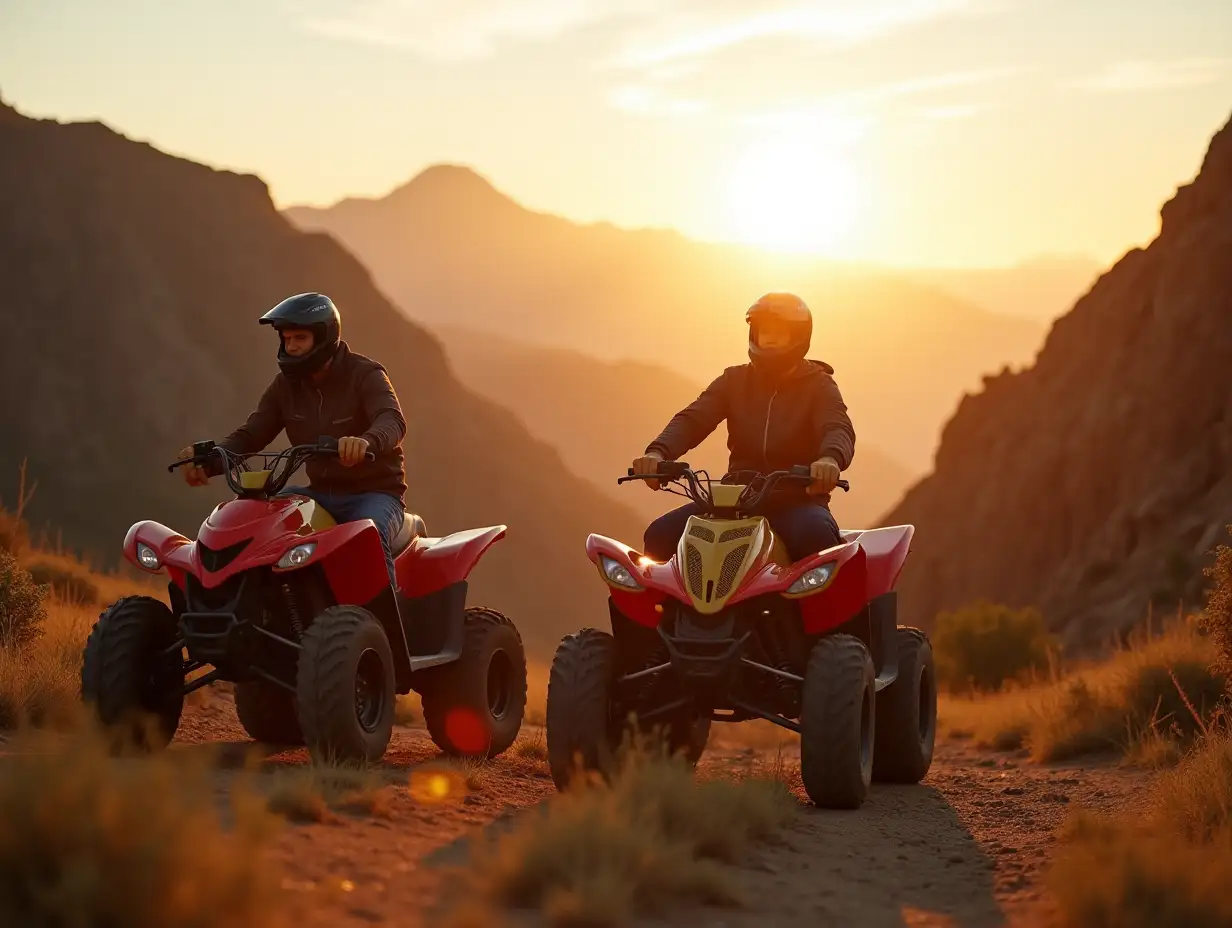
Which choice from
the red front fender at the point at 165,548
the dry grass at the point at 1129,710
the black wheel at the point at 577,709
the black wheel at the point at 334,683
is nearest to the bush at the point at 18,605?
the red front fender at the point at 165,548

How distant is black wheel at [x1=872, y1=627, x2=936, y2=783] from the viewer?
9.99m

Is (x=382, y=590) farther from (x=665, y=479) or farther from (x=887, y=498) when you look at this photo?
(x=887, y=498)

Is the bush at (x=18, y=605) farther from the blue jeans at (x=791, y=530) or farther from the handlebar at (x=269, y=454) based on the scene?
the blue jeans at (x=791, y=530)

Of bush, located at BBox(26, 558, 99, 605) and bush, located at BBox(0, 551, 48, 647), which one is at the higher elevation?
bush, located at BBox(0, 551, 48, 647)

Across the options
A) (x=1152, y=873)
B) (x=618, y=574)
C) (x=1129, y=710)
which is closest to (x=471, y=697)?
(x=618, y=574)

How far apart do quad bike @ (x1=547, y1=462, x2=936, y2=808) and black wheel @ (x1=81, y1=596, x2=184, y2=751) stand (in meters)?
2.18

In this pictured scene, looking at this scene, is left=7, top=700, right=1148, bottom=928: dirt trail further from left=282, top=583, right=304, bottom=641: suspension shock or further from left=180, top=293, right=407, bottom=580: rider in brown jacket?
left=180, top=293, right=407, bottom=580: rider in brown jacket

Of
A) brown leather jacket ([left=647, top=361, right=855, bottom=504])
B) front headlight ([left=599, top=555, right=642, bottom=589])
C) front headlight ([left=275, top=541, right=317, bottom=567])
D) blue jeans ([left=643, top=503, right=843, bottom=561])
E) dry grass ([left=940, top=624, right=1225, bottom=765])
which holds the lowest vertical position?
dry grass ([left=940, top=624, right=1225, bottom=765])

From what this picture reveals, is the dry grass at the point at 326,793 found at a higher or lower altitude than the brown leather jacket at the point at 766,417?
lower

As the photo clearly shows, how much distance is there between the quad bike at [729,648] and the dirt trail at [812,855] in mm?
445

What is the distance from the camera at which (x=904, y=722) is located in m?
10.0

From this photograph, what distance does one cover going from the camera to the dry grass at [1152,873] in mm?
5215

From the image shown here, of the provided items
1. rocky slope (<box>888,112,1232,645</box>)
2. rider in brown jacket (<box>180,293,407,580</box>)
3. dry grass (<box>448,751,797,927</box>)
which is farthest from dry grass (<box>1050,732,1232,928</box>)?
rocky slope (<box>888,112,1232,645</box>)

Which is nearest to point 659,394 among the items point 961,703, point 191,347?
point 191,347
